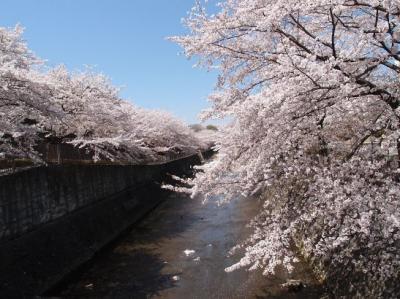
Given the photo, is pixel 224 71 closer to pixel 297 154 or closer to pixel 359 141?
pixel 297 154

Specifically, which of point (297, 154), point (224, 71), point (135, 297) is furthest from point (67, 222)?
point (297, 154)

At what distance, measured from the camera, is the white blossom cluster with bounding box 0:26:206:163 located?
1129cm

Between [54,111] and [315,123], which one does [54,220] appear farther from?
[315,123]

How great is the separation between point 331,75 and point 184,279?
8706mm

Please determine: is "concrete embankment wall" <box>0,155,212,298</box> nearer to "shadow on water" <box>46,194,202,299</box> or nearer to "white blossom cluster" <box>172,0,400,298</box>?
"shadow on water" <box>46,194,202,299</box>

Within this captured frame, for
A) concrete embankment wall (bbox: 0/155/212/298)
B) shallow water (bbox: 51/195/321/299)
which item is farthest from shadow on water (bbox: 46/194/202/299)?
concrete embankment wall (bbox: 0/155/212/298)

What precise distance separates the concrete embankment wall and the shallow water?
0.72m

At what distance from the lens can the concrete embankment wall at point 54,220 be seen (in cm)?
1177

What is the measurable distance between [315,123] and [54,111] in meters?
7.88

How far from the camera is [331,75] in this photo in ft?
19.7

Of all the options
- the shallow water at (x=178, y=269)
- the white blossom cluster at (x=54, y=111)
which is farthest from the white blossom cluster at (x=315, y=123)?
the white blossom cluster at (x=54, y=111)

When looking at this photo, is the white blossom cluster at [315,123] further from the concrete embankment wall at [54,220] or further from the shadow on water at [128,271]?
the concrete embankment wall at [54,220]

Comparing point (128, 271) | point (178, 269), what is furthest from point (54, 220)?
point (178, 269)

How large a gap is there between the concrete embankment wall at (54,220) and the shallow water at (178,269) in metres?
0.72
